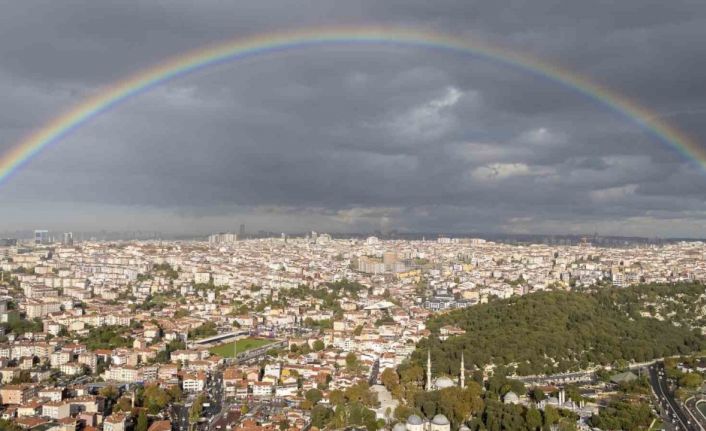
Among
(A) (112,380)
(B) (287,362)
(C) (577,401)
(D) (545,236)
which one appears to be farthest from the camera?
(D) (545,236)

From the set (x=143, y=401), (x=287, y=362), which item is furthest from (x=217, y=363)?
(x=143, y=401)

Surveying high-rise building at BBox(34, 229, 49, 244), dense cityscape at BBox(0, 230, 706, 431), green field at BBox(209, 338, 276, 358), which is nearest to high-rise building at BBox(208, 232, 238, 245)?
high-rise building at BBox(34, 229, 49, 244)

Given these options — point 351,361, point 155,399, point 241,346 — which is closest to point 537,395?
point 351,361

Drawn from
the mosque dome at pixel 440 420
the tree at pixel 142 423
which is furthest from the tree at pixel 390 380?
the tree at pixel 142 423

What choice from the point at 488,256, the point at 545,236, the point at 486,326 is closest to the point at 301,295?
the point at 486,326

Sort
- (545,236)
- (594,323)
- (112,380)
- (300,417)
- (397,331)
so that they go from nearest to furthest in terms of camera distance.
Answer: (300,417), (112,380), (594,323), (397,331), (545,236)

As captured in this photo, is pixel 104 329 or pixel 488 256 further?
pixel 488 256

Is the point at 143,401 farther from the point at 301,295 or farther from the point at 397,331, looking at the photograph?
the point at 301,295
